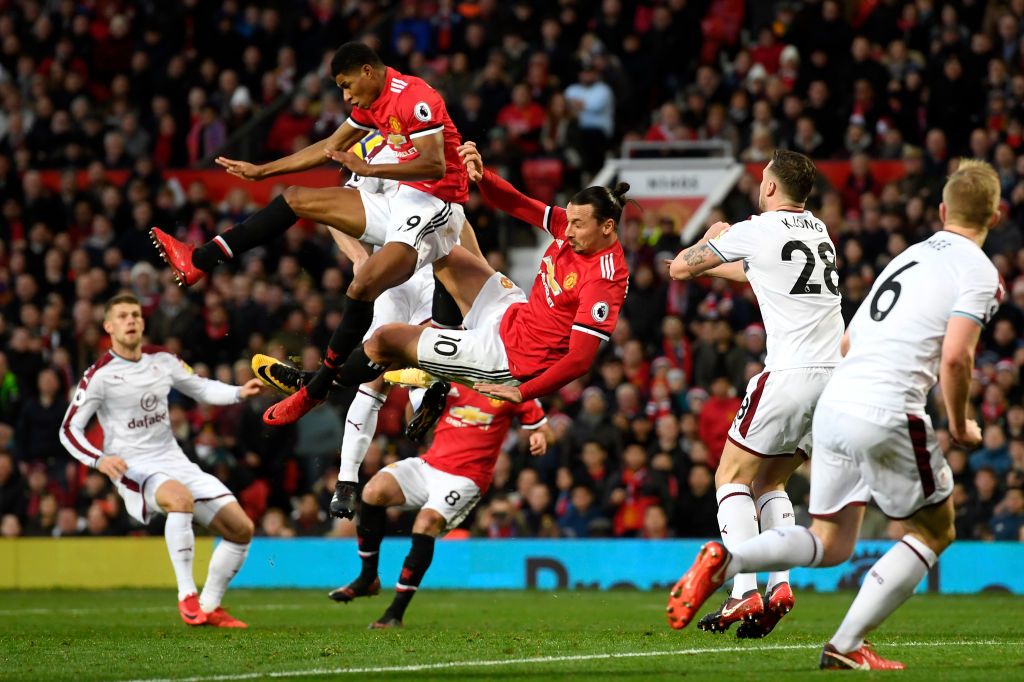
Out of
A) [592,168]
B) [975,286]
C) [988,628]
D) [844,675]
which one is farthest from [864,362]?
[592,168]

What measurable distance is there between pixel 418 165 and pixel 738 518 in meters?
2.85

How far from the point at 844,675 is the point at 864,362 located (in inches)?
55.6

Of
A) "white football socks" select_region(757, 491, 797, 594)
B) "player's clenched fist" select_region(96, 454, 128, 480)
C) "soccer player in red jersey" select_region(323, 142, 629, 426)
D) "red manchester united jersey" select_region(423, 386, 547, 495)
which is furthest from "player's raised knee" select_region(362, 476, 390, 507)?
"white football socks" select_region(757, 491, 797, 594)

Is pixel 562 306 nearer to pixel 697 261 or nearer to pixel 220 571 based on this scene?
pixel 697 261

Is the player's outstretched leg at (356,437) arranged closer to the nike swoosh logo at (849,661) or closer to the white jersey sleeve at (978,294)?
the nike swoosh logo at (849,661)

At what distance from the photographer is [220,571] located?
1164cm

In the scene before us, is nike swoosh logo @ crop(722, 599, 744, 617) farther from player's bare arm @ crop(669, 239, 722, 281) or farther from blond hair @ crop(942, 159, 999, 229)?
blond hair @ crop(942, 159, 999, 229)

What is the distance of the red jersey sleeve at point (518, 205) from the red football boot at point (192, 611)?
3.83 meters

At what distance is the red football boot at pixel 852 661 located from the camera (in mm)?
7105

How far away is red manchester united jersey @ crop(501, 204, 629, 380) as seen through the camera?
912 centimetres

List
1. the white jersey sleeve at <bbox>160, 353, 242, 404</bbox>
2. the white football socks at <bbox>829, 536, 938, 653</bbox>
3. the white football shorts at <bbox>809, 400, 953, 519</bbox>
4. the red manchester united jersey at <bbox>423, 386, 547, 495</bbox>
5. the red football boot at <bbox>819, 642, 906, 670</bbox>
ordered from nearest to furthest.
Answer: the white football shorts at <bbox>809, 400, 953, 519</bbox> < the white football socks at <bbox>829, 536, 938, 653</bbox> < the red football boot at <bbox>819, 642, 906, 670</bbox> < the red manchester united jersey at <bbox>423, 386, 547, 495</bbox> < the white jersey sleeve at <bbox>160, 353, 242, 404</bbox>

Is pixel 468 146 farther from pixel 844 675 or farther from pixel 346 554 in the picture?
pixel 346 554

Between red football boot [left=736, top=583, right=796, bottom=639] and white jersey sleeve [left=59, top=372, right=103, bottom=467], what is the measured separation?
18.2 feet

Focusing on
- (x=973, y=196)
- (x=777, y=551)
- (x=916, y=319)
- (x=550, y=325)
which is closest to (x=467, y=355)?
(x=550, y=325)
